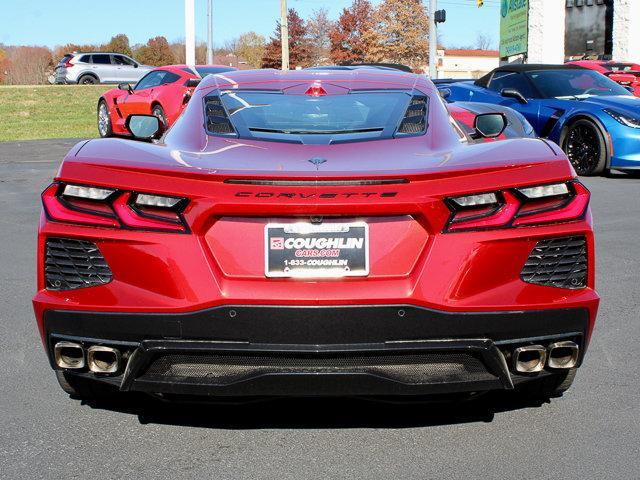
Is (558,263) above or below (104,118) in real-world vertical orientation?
above

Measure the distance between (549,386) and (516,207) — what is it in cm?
95

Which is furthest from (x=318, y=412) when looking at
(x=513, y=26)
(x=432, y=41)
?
(x=513, y=26)

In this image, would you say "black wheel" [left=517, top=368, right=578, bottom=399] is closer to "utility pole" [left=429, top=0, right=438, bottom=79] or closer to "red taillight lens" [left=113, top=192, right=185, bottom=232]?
"red taillight lens" [left=113, top=192, right=185, bottom=232]

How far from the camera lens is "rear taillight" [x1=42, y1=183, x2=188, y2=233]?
10.9ft

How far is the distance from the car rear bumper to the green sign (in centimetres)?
3503

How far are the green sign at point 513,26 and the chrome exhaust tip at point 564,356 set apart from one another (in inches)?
1370

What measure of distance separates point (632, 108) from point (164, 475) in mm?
10324

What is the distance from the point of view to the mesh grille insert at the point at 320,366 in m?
3.28

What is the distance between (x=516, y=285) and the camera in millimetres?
3369

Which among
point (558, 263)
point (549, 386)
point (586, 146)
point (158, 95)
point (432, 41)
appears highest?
point (432, 41)

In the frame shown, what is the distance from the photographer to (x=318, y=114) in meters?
4.45

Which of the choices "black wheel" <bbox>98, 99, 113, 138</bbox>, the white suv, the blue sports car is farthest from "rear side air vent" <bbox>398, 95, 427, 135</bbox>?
the white suv

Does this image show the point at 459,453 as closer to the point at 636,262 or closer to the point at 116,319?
the point at 116,319

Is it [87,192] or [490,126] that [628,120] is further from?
[87,192]
